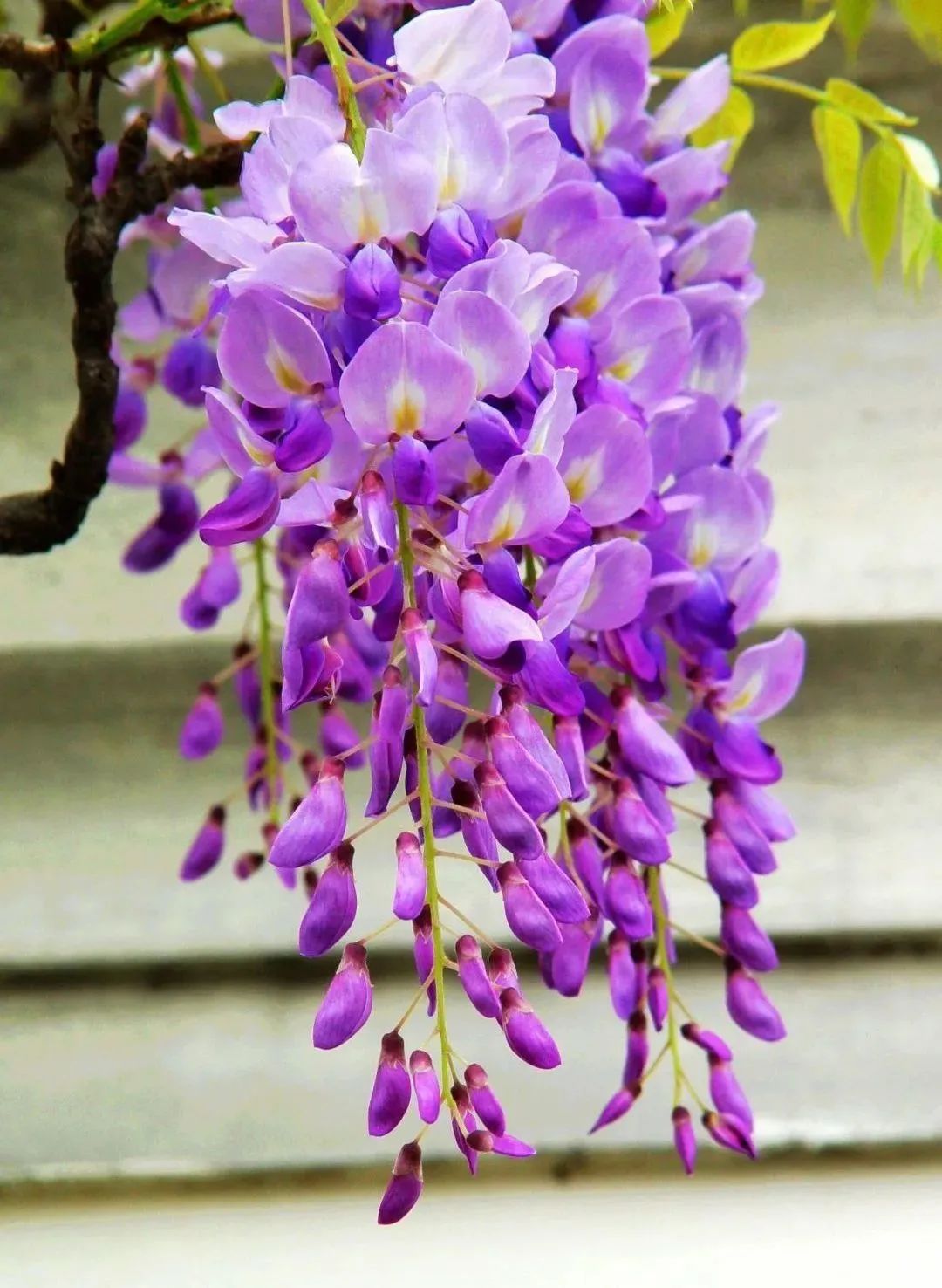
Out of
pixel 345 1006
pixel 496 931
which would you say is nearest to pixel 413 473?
pixel 345 1006

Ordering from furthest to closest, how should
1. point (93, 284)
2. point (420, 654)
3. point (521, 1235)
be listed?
point (521, 1235) < point (93, 284) < point (420, 654)

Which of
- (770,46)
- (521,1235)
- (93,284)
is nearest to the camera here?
(93,284)

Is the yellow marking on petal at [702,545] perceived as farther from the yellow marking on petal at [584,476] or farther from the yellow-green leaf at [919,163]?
the yellow-green leaf at [919,163]

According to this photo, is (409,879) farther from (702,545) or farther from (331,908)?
(702,545)

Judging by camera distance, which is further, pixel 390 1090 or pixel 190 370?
pixel 190 370

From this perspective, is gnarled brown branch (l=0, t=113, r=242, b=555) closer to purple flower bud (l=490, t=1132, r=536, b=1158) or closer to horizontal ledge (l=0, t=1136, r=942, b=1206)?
purple flower bud (l=490, t=1132, r=536, b=1158)

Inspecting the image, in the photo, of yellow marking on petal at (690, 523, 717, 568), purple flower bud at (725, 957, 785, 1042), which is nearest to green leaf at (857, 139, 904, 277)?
yellow marking on petal at (690, 523, 717, 568)

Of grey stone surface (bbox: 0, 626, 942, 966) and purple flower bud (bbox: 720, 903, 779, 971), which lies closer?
purple flower bud (bbox: 720, 903, 779, 971)

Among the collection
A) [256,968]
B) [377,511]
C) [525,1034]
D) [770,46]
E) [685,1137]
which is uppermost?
[770,46]
